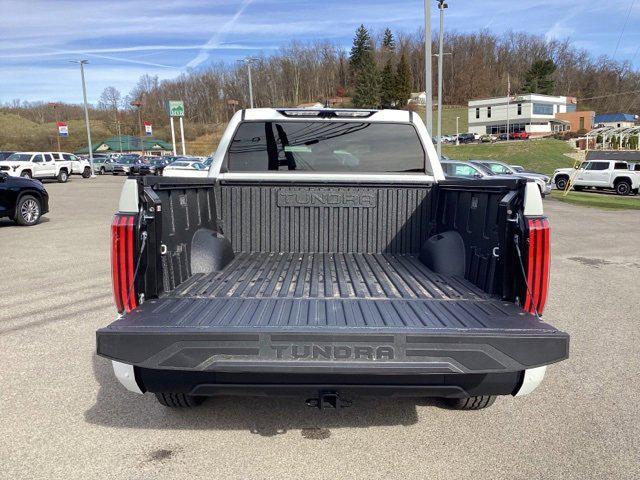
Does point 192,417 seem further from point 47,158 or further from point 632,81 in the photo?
point 632,81

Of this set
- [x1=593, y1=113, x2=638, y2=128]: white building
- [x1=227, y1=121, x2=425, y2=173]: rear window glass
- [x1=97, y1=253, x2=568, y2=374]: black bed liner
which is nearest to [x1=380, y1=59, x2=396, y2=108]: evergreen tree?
[x1=593, y1=113, x2=638, y2=128]: white building

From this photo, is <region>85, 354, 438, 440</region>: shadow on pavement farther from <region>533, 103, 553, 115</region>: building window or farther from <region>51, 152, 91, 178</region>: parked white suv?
<region>533, 103, 553, 115</region>: building window

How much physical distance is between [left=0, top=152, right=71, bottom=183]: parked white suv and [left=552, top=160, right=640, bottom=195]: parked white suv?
3313 cm

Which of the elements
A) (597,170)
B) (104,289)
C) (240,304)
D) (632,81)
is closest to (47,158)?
(104,289)

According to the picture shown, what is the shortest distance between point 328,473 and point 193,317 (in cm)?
117

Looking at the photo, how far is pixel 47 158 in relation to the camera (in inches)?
1367

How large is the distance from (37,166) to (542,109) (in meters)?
93.7

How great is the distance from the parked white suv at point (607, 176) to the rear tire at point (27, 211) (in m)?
26.3

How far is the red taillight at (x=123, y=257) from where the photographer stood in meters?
2.76

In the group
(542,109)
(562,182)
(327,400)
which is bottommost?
(562,182)

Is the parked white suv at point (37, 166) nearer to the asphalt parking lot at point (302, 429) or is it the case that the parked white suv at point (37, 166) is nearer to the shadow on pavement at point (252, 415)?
the asphalt parking lot at point (302, 429)

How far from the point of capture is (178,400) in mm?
3387

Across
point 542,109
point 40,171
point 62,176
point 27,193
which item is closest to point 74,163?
point 62,176

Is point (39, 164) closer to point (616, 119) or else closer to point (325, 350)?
point (325, 350)
